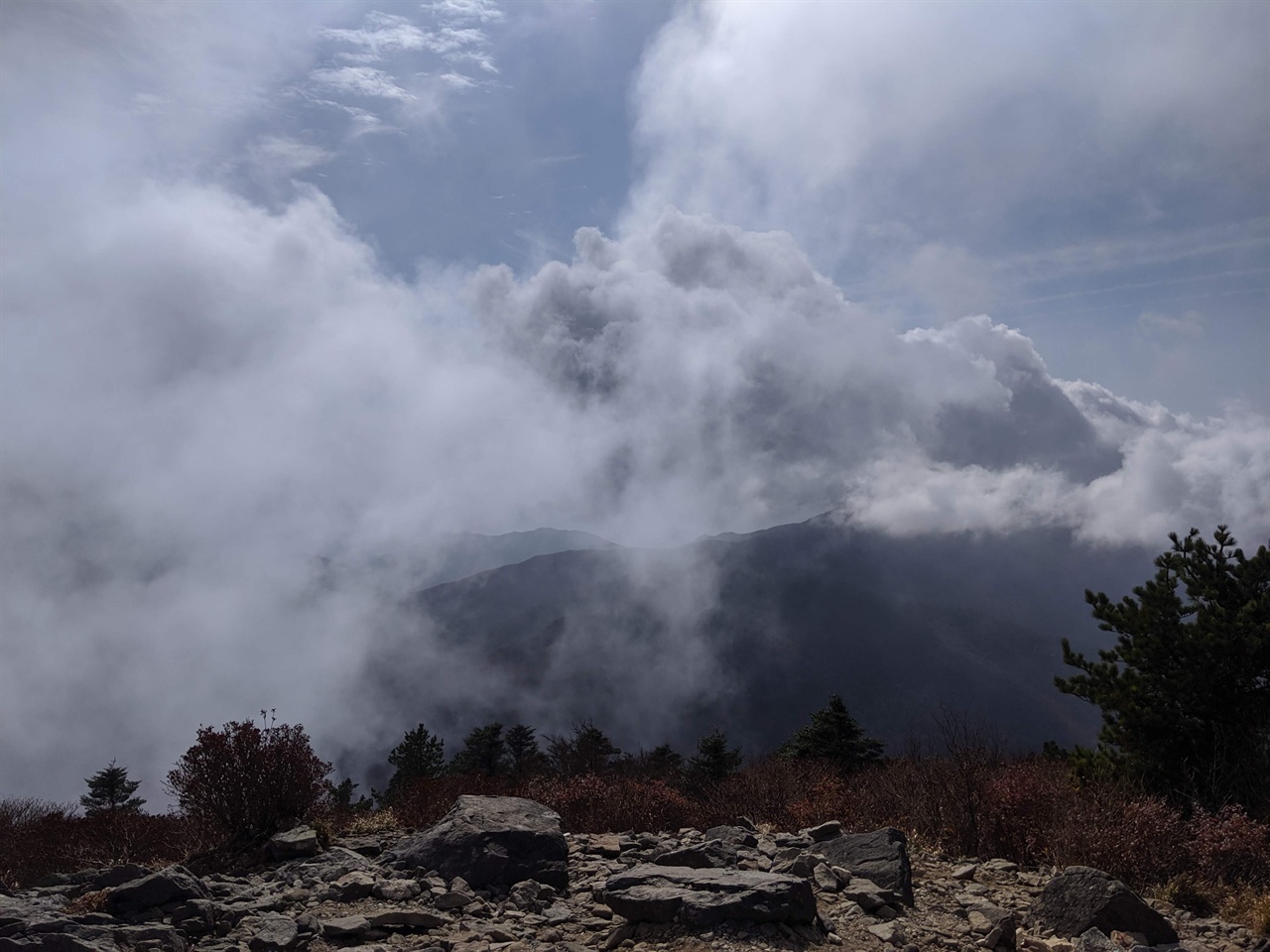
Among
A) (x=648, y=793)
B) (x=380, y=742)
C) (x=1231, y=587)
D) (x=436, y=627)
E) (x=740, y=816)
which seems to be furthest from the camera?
(x=436, y=627)

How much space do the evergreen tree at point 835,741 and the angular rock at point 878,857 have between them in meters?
19.4

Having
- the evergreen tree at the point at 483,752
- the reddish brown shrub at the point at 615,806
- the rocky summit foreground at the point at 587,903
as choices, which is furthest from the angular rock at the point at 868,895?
the evergreen tree at the point at 483,752

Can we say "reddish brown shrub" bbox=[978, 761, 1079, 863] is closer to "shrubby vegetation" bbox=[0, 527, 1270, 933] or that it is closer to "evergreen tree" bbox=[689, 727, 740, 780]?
"shrubby vegetation" bbox=[0, 527, 1270, 933]

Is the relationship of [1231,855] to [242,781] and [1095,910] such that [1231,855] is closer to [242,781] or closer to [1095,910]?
[1095,910]

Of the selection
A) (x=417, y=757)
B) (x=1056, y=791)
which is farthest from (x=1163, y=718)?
(x=417, y=757)

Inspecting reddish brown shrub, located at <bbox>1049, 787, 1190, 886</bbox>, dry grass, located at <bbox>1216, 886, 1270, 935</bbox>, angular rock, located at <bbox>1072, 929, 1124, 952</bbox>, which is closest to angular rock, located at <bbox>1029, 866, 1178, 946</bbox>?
angular rock, located at <bbox>1072, 929, 1124, 952</bbox>

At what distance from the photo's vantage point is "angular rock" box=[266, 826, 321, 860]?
34.0 ft

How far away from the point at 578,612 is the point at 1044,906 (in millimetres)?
156913

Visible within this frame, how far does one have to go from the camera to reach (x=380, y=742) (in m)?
137

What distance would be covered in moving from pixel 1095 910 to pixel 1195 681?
946 cm

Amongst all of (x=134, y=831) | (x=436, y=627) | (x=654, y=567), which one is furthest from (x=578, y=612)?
(x=134, y=831)

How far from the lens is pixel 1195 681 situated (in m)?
14.5

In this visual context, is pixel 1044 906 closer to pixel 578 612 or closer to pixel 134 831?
pixel 134 831

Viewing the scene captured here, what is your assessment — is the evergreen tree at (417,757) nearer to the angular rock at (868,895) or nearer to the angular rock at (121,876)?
the angular rock at (121,876)
